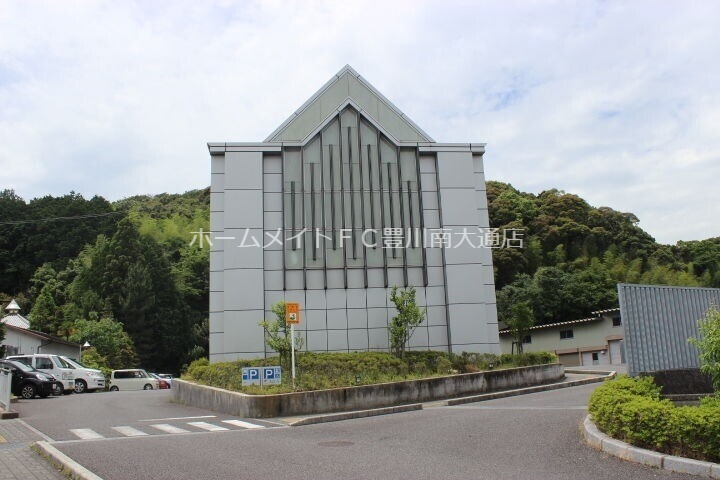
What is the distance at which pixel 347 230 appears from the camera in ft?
83.6

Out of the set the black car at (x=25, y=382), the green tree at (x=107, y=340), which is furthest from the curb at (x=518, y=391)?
the green tree at (x=107, y=340)

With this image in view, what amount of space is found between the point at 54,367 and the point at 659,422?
2616cm

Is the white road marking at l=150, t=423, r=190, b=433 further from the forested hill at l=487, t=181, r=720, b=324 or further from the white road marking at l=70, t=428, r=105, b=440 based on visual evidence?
the forested hill at l=487, t=181, r=720, b=324

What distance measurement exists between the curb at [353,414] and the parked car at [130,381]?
25267mm

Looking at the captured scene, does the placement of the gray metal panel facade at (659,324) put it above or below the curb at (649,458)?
above

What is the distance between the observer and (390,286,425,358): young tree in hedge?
22.9m

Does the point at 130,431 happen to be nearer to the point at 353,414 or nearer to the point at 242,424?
the point at 242,424

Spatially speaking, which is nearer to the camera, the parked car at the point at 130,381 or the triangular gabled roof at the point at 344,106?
the triangular gabled roof at the point at 344,106

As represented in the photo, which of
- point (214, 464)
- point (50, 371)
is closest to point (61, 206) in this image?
point (50, 371)

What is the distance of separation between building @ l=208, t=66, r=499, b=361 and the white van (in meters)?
7.95


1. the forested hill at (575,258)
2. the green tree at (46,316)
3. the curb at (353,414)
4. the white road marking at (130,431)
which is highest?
the forested hill at (575,258)

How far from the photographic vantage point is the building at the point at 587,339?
42.8 meters

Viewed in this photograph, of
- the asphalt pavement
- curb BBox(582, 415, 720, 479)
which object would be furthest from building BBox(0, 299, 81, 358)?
curb BBox(582, 415, 720, 479)

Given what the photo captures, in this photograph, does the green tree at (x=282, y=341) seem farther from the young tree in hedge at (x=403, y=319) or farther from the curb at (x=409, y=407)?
the curb at (x=409, y=407)
